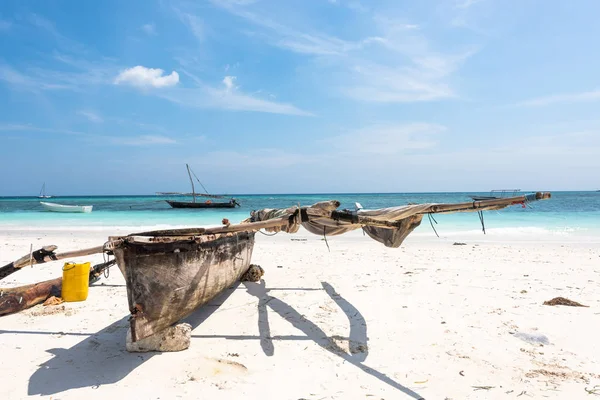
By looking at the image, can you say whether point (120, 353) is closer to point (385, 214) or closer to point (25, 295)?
point (25, 295)

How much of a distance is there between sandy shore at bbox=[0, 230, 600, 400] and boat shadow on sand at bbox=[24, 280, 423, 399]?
0.07 feet

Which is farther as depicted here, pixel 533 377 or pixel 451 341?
pixel 451 341

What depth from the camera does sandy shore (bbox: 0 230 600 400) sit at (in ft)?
12.0

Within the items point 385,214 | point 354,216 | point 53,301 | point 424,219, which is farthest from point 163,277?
point 424,219

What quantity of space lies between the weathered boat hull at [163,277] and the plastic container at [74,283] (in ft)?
9.40

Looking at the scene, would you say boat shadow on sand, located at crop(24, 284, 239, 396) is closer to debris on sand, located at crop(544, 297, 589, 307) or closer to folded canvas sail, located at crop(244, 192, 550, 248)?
folded canvas sail, located at crop(244, 192, 550, 248)

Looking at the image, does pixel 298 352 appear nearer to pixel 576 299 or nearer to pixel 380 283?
pixel 380 283

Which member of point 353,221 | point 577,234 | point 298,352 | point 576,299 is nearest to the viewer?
point 298,352

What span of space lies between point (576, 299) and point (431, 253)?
5286 millimetres

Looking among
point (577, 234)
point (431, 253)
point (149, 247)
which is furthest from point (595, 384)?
point (577, 234)

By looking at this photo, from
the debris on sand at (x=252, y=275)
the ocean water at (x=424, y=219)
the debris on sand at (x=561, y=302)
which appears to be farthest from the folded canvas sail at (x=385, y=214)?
the debris on sand at (x=561, y=302)

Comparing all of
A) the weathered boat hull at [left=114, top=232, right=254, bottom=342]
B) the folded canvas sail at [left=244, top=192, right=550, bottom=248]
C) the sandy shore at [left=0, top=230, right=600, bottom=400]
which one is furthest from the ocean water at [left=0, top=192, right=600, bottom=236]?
the sandy shore at [left=0, top=230, right=600, bottom=400]

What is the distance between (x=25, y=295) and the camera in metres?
6.07

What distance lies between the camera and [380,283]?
25.3 ft
